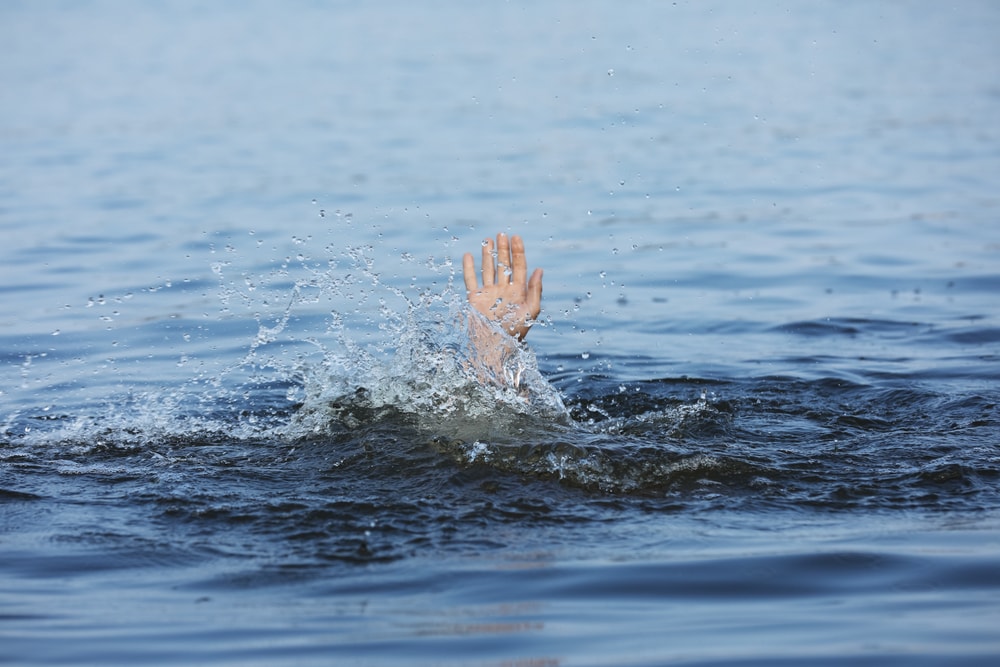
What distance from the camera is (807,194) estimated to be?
13039mm

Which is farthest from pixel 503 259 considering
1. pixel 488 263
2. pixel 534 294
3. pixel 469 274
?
pixel 534 294

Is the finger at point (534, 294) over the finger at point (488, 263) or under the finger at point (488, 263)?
under

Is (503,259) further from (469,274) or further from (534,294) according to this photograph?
(534,294)

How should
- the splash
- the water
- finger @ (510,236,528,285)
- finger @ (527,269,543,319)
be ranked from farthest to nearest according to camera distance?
finger @ (510,236,528,285)
finger @ (527,269,543,319)
the splash
the water

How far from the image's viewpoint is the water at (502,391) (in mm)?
4168

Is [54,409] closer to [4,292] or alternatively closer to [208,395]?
[208,395]

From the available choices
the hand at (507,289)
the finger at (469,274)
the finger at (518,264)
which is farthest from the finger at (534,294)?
the finger at (469,274)

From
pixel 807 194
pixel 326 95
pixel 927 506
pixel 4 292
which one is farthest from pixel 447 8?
pixel 927 506

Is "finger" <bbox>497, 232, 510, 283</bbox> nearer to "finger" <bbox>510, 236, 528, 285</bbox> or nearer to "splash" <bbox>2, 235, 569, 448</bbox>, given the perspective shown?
"finger" <bbox>510, 236, 528, 285</bbox>

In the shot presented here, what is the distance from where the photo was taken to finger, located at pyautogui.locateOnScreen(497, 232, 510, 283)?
6879 millimetres

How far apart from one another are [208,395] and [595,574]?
3.52 m

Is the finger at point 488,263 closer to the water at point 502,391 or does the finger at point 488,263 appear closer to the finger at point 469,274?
the finger at point 469,274

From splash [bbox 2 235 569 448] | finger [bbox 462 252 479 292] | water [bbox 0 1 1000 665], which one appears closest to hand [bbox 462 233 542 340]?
finger [bbox 462 252 479 292]

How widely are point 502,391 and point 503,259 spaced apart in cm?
91
